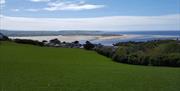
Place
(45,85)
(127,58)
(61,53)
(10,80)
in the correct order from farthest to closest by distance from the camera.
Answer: (61,53)
(127,58)
(10,80)
(45,85)

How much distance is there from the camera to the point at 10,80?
16.1 m

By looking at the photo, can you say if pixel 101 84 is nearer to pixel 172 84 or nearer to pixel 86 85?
pixel 86 85

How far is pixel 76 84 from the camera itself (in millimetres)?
15453

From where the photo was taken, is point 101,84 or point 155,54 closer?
point 101,84

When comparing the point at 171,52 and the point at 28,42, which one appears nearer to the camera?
the point at 171,52

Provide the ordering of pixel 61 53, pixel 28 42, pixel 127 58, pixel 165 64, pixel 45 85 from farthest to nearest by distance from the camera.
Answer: pixel 28 42 → pixel 61 53 → pixel 127 58 → pixel 165 64 → pixel 45 85

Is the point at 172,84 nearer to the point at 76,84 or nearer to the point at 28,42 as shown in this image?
the point at 76,84

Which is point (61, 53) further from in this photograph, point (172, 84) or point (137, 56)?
point (172, 84)

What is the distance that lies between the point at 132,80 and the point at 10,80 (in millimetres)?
5376

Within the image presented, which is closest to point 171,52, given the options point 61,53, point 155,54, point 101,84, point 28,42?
point 155,54

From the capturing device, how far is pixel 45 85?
14969 millimetres

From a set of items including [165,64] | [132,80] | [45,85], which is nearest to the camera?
[45,85]

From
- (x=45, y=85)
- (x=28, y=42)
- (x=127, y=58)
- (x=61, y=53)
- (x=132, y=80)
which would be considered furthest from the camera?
(x=28, y=42)

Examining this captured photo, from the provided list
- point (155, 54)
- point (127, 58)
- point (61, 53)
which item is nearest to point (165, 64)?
point (155, 54)
